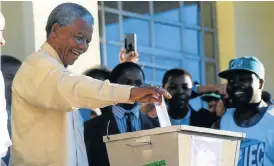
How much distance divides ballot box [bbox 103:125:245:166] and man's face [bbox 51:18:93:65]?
458 millimetres

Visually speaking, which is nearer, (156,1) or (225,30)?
(156,1)

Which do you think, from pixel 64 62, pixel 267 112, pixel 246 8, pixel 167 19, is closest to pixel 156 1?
pixel 167 19

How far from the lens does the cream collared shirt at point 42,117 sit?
3879mm

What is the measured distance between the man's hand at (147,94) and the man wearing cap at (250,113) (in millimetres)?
1445

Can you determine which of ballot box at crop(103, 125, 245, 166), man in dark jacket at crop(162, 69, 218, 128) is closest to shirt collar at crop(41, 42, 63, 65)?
ballot box at crop(103, 125, 245, 166)

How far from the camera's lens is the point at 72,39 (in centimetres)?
409

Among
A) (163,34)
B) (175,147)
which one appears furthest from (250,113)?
(163,34)

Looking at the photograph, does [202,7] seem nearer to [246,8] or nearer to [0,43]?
[246,8]

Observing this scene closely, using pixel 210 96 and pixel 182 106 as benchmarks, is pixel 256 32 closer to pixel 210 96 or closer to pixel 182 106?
pixel 210 96

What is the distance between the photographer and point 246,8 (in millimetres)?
10422

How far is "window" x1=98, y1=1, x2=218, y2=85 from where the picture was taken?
9516mm

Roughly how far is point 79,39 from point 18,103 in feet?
1.45

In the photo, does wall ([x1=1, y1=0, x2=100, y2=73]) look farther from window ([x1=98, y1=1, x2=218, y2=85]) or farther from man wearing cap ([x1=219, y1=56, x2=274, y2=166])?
man wearing cap ([x1=219, y1=56, x2=274, y2=166])

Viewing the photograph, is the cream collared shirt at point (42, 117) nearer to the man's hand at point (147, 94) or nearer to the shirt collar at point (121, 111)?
the man's hand at point (147, 94)
